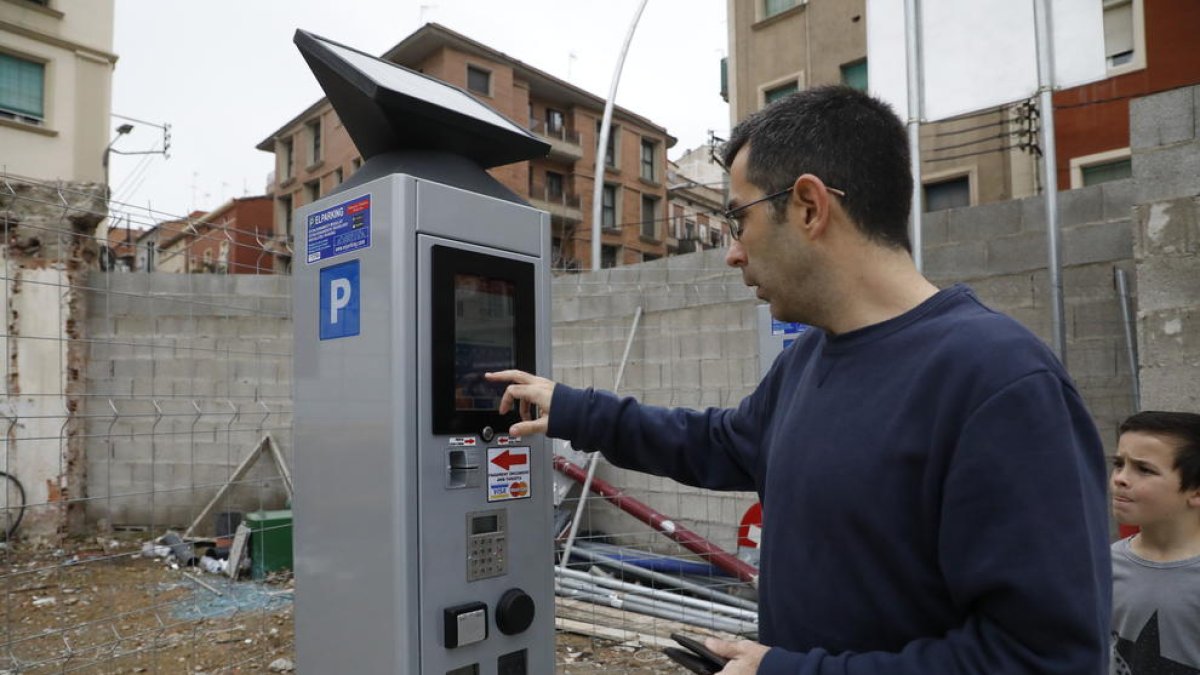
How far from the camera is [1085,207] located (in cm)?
455

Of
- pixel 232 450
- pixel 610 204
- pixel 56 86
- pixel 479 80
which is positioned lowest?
pixel 232 450

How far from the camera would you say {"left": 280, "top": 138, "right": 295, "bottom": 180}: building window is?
27.0 meters

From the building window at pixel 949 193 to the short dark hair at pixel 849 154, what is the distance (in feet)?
40.6

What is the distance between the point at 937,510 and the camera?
103 centimetres

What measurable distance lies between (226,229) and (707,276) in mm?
3930

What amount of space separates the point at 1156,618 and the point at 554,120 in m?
25.8

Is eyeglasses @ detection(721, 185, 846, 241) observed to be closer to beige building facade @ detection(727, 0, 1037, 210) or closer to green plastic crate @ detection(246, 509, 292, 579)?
green plastic crate @ detection(246, 509, 292, 579)

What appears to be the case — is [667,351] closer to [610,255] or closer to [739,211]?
[739,211]

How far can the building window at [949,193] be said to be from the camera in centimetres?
1257

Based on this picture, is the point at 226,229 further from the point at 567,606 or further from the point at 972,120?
the point at 972,120

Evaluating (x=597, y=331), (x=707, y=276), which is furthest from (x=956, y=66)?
(x=597, y=331)

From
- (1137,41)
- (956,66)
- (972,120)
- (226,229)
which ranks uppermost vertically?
(1137,41)

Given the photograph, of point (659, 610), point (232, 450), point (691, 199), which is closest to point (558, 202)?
point (691, 199)

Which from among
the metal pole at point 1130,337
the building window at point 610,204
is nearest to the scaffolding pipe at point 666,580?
the metal pole at point 1130,337
